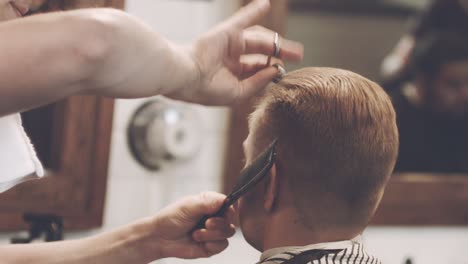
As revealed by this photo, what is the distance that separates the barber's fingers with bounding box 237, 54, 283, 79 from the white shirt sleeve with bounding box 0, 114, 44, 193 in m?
0.45

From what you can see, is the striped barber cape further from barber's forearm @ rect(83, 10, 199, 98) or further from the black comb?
barber's forearm @ rect(83, 10, 199, 98)

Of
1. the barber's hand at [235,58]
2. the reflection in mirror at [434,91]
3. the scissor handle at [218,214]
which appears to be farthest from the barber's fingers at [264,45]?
the reflection in mirror at [434,91]

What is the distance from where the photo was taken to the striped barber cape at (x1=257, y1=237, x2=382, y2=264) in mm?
1260

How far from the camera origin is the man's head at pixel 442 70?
280 centimetres

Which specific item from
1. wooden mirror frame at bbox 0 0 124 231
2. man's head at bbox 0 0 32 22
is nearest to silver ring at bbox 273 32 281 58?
man's head at bbox 0 0 32 22

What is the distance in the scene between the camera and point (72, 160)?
2.03 m

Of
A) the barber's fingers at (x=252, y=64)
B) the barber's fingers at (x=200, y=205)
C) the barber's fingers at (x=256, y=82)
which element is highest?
the barber's fingers at (x=252, y=64)

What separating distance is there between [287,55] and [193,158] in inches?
37.4

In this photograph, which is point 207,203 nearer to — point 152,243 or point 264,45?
point 152,243

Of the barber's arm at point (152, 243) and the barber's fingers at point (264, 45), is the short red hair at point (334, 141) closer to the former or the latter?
the barber's fingers at point (264, 45)

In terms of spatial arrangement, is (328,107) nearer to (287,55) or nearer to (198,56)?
(287,55)

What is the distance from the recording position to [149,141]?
2.12m

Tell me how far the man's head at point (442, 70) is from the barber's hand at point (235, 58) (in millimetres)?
1642

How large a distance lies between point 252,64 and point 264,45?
0.17 feet
